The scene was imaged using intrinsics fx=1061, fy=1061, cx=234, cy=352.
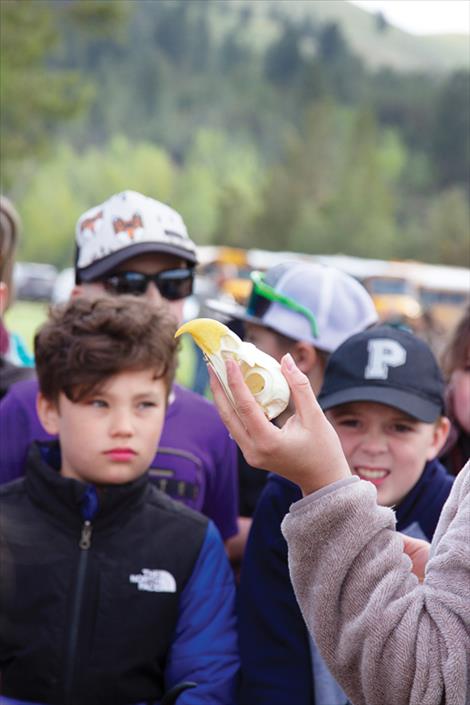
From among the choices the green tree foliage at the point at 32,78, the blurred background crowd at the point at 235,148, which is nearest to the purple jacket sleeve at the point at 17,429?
the blurred background crowd at the point at 235,148

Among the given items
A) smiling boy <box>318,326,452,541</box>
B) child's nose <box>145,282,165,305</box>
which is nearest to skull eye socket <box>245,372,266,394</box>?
smiling boy <box>318,326,452,541</box>

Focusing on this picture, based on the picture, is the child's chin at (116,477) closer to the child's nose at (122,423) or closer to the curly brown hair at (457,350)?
the child's nose at (122,423)

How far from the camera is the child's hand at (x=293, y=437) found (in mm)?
1667

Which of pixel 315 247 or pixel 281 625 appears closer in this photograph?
pixel 281 625

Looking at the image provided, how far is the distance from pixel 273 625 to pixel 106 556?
512 mm

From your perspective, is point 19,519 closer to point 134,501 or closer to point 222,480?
point 134,501

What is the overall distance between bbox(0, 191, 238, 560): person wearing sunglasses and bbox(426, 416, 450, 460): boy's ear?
0.75 meters

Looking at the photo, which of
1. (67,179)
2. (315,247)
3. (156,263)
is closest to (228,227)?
(315,247)

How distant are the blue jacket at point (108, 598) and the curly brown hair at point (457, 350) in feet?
4.78

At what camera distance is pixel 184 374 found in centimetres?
2091

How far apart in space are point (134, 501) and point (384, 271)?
43.9 metres

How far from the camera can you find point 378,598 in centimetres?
164

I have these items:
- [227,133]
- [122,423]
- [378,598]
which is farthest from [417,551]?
[227,133]

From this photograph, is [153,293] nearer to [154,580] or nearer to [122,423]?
[122,423]
